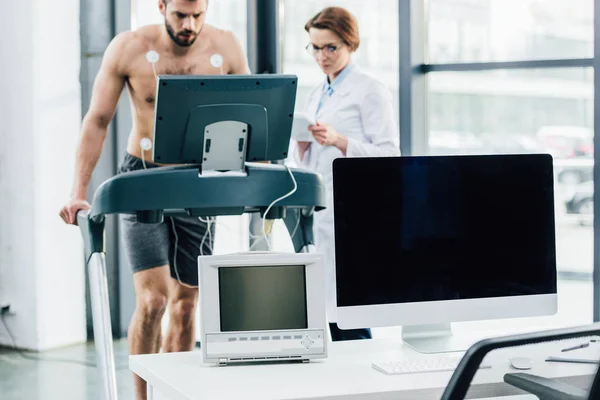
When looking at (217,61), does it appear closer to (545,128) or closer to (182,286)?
(182,286)

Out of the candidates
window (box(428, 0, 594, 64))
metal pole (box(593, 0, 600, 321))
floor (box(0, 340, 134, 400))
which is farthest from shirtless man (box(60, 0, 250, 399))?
metal pole (box(593, 0, 600, 321))

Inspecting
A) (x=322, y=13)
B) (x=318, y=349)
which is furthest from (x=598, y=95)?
(x=318, y=349)

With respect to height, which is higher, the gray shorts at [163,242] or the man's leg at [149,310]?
the gray shorts at [163,242]

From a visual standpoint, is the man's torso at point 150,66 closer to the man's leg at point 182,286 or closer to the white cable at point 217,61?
the white cable at point 217,61

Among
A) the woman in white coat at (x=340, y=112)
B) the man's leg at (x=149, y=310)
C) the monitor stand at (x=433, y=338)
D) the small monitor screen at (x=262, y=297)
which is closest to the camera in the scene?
the small monitor screen at (x=262, y=297)

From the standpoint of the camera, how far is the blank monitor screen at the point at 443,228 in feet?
6.50

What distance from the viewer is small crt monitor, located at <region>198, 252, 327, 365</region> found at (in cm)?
192

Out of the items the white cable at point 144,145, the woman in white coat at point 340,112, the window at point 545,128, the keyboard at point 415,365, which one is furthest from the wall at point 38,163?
the keyboard at point 415,365

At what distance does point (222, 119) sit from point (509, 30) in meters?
2.33

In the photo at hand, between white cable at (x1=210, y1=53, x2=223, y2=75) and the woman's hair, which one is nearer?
white cable at (x1=210, y1=53, x2=223, y2=75)

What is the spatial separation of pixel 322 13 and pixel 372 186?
206cm

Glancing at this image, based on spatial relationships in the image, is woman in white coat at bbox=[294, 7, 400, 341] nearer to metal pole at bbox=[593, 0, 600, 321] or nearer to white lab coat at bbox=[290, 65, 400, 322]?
white lab coat at bbox=[290, 65, 400, 322]

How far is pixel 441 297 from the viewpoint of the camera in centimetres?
204

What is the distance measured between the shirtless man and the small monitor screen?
1611mm
